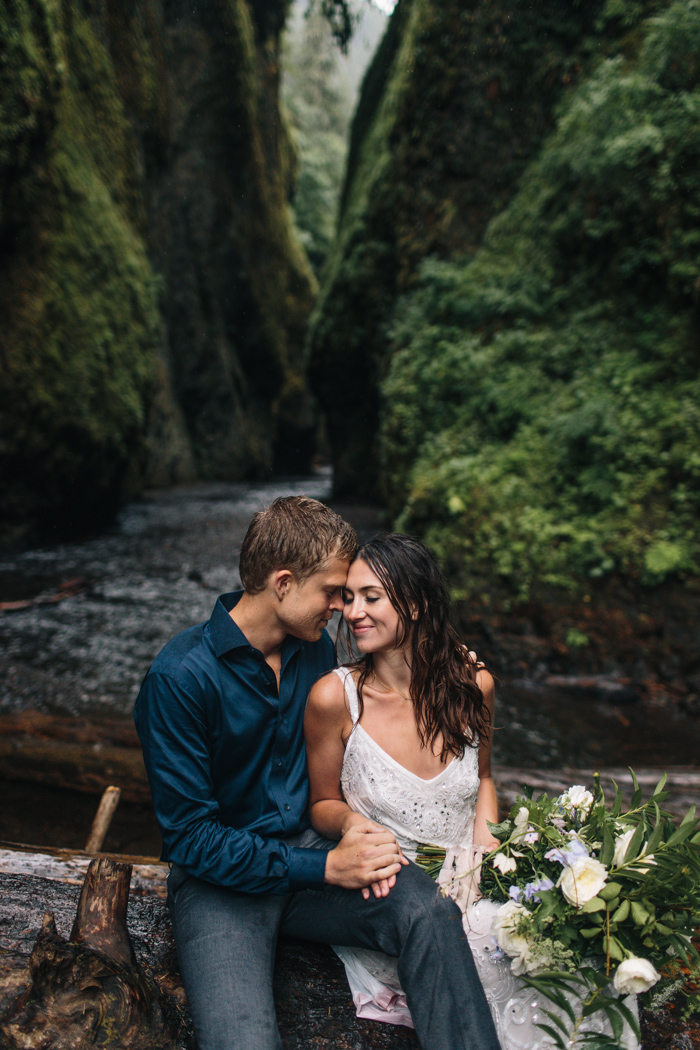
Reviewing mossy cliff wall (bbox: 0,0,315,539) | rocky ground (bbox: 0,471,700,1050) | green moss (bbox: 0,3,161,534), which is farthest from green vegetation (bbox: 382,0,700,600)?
mossy cliff wall (bbox: 0,0,315,539)

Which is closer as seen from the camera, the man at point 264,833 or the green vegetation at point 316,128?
the man at point 264,833

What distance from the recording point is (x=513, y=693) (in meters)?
5.95

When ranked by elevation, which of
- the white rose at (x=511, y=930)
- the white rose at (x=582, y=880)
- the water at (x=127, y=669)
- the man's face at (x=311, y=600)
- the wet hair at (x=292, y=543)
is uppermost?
the wet hair at (x=292, y=543)

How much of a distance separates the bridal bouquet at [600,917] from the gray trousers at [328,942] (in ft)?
0.58

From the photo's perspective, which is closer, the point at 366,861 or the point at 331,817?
the point at 366,861

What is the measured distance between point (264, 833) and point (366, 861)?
0.43 m

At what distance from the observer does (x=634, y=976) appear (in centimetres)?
145

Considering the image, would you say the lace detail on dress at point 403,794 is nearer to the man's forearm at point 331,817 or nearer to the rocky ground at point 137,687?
the man's forearm at point 331,817

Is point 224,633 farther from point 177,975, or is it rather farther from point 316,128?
point 316,128

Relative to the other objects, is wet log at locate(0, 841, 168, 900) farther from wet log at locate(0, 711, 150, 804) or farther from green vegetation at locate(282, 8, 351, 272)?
green vegetation at locate(282, 8, 351, 272)

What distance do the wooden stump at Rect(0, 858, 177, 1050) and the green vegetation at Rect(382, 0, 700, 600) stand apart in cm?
539

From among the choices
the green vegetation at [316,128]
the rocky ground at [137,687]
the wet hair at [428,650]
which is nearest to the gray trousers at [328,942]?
the rocky ground at [137,687]

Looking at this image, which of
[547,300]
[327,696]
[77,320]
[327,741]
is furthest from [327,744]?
[77,320]

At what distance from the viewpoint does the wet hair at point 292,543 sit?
1991mm
